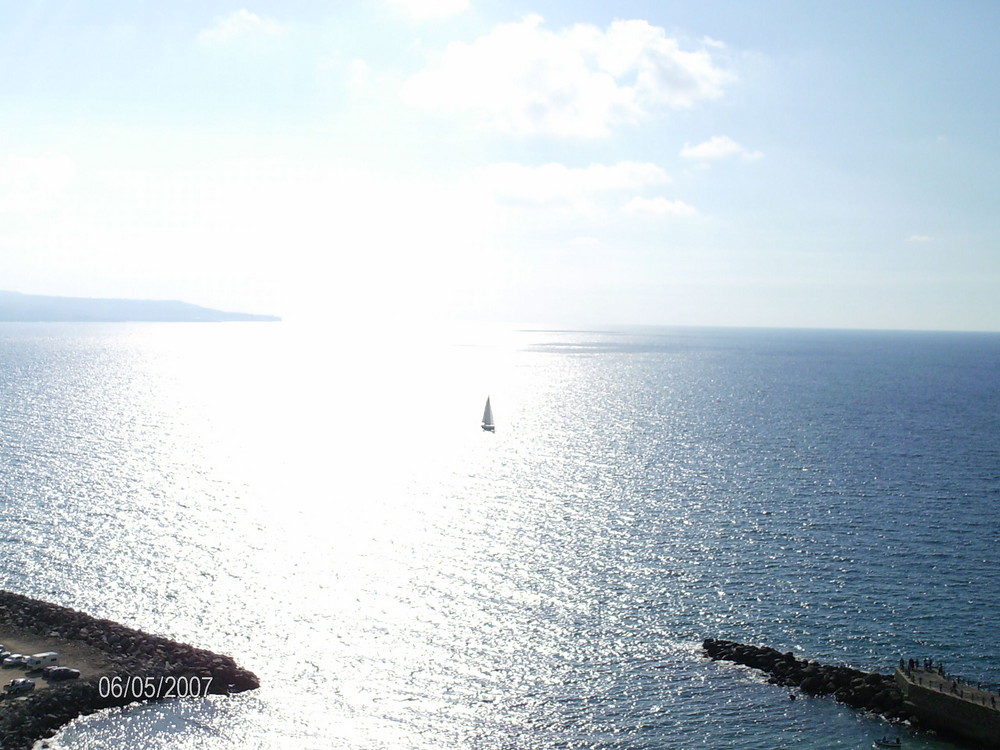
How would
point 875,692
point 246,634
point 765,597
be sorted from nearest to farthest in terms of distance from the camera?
point 875,692 < point 246,634 < point 765,597

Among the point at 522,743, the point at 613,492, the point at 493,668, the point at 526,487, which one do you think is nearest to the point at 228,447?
the point at 526,487

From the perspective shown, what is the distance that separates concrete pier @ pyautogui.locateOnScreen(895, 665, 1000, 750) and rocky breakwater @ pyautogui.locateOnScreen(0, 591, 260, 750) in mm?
40473

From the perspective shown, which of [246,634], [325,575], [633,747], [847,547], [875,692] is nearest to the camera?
[633,747]

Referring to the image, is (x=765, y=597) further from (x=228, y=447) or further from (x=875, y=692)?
(x=228, y=447)

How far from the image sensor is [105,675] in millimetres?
48656

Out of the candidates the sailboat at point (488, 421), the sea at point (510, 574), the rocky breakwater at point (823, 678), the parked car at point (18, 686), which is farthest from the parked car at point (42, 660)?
the sailboat at point (488, 421)

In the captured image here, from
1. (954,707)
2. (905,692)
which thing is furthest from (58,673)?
(954,707)

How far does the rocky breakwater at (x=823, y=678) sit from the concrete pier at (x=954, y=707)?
0.83 metres

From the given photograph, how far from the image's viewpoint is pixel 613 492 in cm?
9931

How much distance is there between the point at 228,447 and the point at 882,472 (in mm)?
98825

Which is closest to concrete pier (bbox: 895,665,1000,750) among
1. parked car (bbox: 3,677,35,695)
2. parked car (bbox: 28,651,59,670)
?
parked car (bbox: 3,677,35,695)

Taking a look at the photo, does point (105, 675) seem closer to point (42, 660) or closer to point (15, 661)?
point (42, 660)

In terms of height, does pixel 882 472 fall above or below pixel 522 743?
above

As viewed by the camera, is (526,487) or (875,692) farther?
(526,487)
